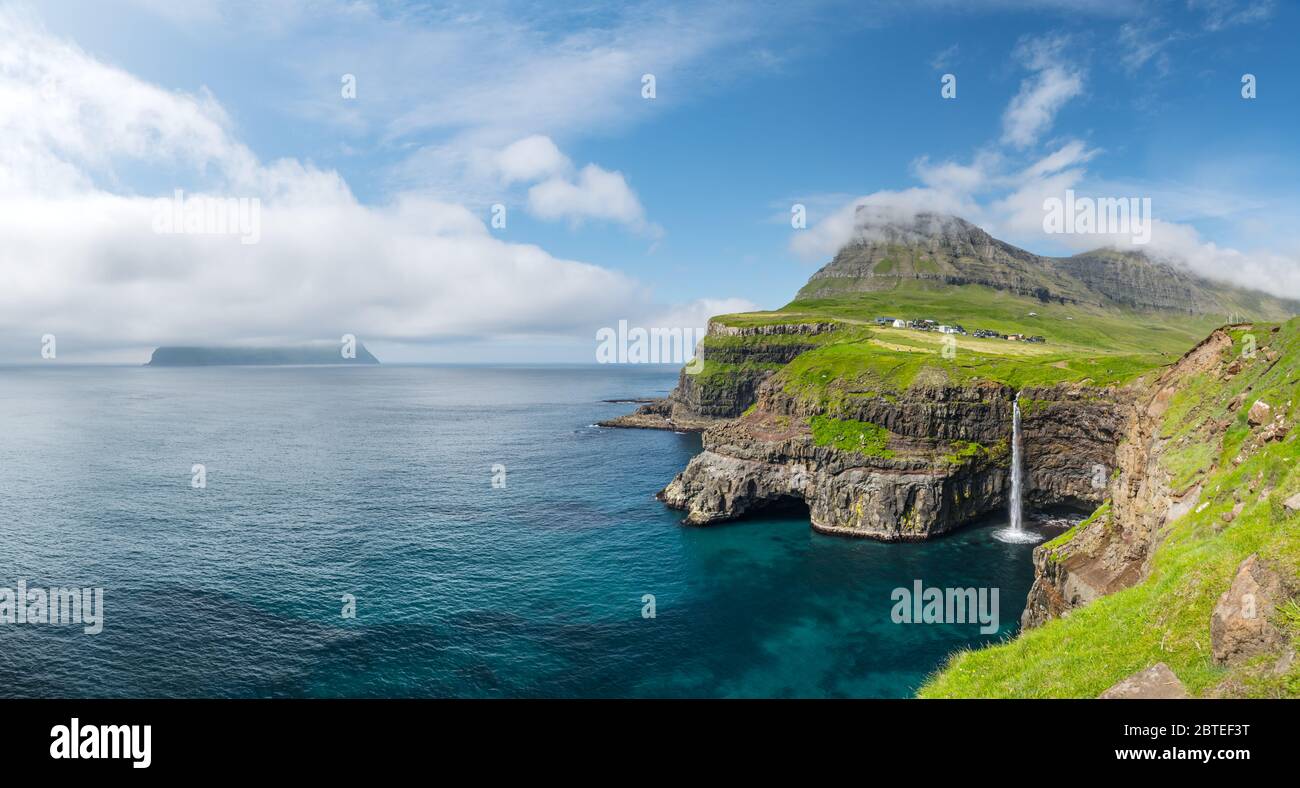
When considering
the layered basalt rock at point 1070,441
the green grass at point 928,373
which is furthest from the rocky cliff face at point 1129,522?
the green grass at point 928,373

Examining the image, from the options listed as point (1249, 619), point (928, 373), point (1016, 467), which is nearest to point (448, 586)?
point (1249, 619)

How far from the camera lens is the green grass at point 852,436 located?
269ft

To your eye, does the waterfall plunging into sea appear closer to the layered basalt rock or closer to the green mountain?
the green mountain

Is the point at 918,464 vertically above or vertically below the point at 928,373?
below

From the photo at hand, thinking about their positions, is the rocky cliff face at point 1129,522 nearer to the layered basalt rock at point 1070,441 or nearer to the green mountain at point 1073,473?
the green mountain at point 1073,473

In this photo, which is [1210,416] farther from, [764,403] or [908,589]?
[764,403]

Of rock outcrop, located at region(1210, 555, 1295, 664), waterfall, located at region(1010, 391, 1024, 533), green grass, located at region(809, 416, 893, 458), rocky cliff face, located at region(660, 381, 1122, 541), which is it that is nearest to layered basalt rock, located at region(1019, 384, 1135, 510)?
rocky cliff face, located at region(660, 381, 1122, 541)

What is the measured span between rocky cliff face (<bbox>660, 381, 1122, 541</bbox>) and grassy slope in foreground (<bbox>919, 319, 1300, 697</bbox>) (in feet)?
158

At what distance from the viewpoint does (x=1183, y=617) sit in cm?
1650

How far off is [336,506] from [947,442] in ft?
300

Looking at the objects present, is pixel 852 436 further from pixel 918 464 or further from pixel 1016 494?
pixel 1016 494

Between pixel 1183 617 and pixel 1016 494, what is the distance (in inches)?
2903

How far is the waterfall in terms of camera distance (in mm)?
78938

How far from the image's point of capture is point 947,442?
83.1 metres
